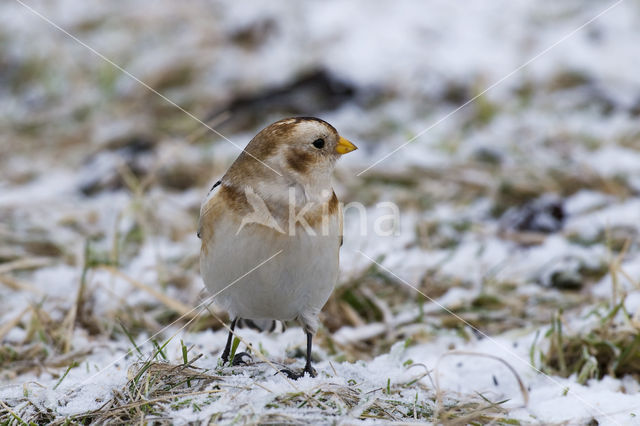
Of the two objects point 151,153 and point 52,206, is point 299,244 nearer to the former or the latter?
point 52,206

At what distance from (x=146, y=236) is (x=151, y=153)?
1.40 metres

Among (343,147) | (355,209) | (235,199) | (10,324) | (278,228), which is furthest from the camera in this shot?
(355,209)

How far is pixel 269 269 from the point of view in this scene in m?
2.40

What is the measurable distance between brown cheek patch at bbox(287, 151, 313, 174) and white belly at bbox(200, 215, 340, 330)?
0.23m

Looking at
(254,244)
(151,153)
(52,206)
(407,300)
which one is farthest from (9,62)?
(254,244)

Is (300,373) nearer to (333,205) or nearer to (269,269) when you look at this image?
(269,269)

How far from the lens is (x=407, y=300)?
380 centimetres

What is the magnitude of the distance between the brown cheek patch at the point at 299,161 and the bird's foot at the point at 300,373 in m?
0.71

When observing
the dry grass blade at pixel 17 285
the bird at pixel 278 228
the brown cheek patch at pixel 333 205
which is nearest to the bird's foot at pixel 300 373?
the bird at pixel 278 228

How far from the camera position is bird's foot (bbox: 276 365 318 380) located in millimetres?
2404

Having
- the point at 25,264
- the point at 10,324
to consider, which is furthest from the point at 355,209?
the point at 10,324

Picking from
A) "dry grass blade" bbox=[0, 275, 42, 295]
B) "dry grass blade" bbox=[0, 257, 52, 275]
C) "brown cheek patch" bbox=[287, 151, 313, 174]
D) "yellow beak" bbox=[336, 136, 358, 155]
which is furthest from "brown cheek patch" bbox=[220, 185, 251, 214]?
"dry grass blade" bbox=[0, 257, 52, 275]

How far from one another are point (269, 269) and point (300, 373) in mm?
414

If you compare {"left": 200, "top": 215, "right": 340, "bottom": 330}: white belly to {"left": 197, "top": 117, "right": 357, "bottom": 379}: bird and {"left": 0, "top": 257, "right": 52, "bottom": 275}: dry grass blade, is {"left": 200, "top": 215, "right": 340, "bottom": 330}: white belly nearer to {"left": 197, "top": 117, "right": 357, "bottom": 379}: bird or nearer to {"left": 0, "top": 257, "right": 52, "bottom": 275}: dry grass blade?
{"left": 197, "top": 117, "right": 357, "bottom": 379}: bird
